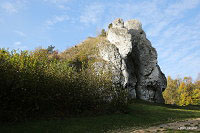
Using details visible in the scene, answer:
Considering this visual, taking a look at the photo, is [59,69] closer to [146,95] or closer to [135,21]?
[146,95]

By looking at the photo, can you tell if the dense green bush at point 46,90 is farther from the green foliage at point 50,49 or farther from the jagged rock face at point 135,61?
the green foliage at point 50,49

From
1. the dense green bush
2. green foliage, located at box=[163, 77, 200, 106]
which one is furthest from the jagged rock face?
green foliage, located at box=[163, 77, 200, 106]

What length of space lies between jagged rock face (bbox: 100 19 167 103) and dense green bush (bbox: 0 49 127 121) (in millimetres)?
15908

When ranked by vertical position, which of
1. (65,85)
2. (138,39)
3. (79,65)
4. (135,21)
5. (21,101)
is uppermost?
(135,21)

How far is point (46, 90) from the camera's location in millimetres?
18844

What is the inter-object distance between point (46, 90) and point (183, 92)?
59617 mm

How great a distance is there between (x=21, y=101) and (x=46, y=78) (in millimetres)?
3285

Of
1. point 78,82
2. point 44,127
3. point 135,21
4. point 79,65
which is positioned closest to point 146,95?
point 79,65

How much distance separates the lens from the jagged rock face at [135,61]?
41.1 m

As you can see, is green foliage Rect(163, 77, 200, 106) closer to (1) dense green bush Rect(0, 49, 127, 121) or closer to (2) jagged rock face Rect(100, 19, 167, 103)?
(2) jagged rock face Rect(100, 19, 167, 103)

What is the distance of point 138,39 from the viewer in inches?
2019

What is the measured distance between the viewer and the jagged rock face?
1618 inches

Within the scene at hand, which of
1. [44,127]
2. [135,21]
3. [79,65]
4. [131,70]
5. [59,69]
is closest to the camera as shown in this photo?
[44,127]

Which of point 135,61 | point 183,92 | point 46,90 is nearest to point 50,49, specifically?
point 135,61
